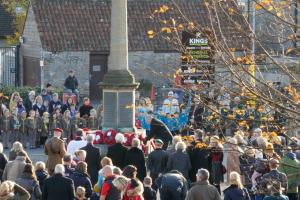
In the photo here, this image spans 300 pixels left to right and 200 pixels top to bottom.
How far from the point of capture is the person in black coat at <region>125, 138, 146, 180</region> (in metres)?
24.5

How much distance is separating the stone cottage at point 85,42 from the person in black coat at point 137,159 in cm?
2146

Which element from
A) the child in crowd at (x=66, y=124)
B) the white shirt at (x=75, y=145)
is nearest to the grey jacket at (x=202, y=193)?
the white shirt at (x=75, y=145)

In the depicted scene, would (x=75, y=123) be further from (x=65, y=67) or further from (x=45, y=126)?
(x=65, y=67)

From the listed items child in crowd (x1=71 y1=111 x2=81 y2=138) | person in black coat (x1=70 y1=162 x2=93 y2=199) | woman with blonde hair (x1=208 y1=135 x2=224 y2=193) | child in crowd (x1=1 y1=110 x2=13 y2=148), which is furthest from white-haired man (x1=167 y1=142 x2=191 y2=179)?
child in crowd (x1=1 y1=110 x2=13 y2=148)

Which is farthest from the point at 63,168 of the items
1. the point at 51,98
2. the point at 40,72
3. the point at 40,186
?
the point at 40,72

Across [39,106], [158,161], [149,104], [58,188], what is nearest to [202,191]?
A: [58,188]

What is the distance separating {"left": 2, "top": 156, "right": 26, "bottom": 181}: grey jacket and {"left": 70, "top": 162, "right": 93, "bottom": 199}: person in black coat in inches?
40.3

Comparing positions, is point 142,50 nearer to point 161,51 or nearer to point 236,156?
point 161,51

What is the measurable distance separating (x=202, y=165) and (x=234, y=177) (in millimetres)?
4390

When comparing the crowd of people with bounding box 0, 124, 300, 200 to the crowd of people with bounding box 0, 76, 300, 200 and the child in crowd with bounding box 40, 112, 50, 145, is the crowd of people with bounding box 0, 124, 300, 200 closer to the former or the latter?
the crowd of people with bounding box 0, 76, 300, 200

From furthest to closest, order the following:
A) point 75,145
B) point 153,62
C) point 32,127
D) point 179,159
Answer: point 153,62, point 32,127, point 75,145, point 179,159

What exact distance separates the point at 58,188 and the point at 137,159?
167 inches

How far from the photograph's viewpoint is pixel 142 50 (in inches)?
1874

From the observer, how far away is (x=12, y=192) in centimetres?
1916
